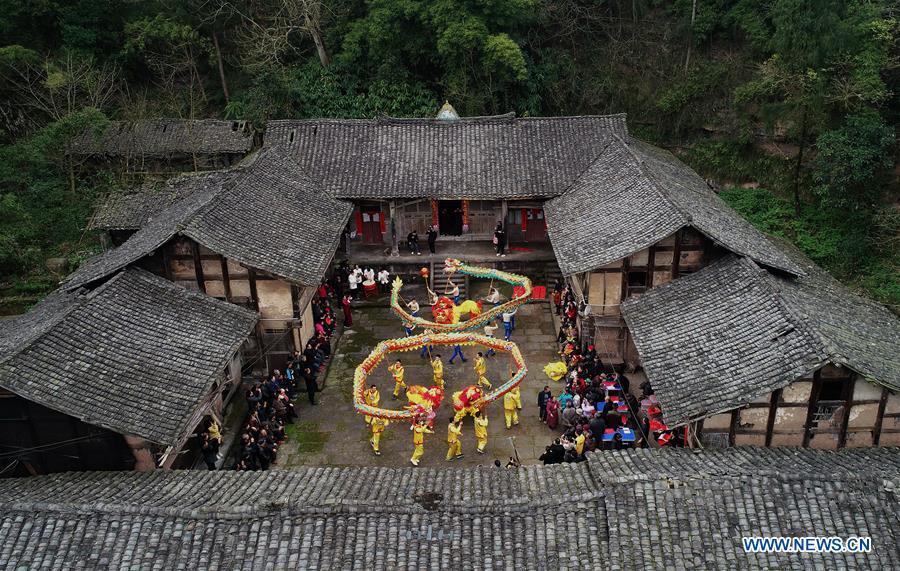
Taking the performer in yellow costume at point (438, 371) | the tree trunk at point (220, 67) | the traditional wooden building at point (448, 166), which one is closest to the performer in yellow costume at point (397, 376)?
the performer in yellow costume at point (438, 371)

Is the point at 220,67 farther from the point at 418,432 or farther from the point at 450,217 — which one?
the point at 418,432

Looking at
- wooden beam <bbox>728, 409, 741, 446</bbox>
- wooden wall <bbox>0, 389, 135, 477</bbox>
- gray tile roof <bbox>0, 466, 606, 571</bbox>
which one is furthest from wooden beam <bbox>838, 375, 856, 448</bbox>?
wooden wall <bbox>0, 389, 135, 477</bbox>

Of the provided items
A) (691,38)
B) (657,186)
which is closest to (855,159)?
(657,186)

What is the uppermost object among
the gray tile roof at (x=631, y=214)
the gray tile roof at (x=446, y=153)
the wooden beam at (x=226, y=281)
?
the gray tile roof at (x=446, y=153)

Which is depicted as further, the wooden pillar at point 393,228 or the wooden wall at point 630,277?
the wooden pillar at point 393,228

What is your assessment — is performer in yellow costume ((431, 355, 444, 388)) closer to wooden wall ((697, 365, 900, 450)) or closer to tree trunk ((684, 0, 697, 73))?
wooden wall ((697, 365, 900, 450))

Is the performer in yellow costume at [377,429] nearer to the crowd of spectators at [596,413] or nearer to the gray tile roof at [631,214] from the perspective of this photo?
the crowd of spectators at [596,413]
